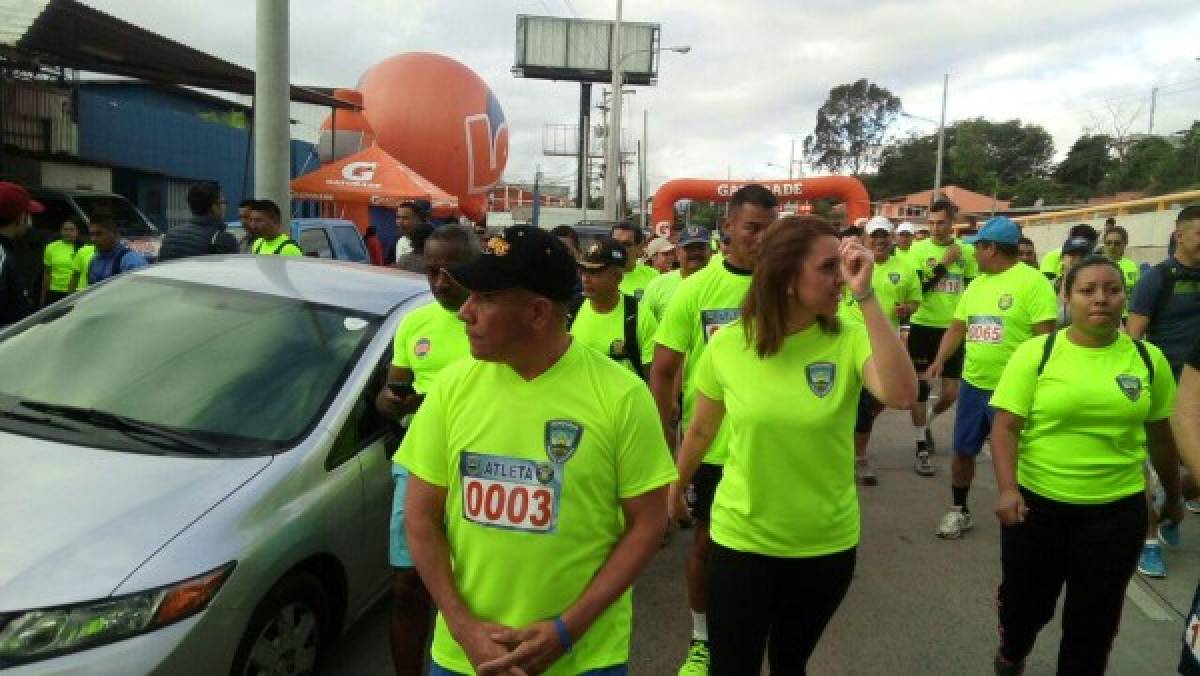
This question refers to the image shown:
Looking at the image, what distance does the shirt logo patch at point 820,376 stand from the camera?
2.62 m

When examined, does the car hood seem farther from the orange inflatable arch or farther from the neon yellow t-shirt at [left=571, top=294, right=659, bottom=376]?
the orange inflatable arch

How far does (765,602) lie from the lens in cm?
268

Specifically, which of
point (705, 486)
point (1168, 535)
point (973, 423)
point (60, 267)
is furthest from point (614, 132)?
point (705, 486)

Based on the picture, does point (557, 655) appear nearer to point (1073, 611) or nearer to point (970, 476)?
point (1073, 611)

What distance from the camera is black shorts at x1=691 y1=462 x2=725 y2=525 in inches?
142

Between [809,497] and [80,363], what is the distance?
9.53ft

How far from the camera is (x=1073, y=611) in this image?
3.13 metres

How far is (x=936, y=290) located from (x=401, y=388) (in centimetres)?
583

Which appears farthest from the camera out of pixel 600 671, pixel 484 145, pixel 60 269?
pixel 484 145

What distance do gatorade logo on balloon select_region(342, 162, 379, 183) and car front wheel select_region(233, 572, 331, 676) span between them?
11905 millimetres

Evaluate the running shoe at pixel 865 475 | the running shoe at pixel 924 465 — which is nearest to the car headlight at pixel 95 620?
the running shoe at pixel 865 475

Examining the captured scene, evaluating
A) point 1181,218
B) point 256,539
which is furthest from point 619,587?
point 1181,218

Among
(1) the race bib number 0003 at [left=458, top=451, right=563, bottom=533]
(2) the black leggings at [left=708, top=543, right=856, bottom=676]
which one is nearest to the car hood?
(1) the race bib number 0003 at [left=458, top=451, right=563, bottom=533]

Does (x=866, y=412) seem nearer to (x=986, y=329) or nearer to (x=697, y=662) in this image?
(x=986, y=329)
